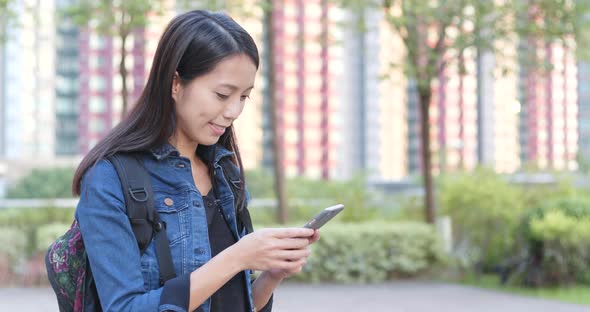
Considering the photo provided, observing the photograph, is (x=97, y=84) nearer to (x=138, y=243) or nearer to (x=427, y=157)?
(x=427, y=157)

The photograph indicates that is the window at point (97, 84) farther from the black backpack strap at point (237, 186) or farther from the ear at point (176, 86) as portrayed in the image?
the ear at point (176, 86)

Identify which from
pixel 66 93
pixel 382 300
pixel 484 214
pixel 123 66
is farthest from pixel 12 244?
pixel 66 93

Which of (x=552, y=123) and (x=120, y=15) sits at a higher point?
(x=552, y=123)

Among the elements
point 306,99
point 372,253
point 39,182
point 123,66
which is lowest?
point 372,253

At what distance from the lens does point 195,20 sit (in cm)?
177

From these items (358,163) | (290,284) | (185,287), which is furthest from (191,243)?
(358,163)

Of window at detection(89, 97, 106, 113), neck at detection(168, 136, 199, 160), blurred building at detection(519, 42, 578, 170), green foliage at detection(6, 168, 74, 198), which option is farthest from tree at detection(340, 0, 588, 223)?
blurred building at detection(519, 42, 578, 170)

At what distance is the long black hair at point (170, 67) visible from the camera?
172cm

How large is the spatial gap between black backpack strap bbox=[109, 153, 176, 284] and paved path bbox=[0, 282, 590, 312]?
299 inches

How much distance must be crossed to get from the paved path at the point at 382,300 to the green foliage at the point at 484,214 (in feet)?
3.45

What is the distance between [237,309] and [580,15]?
1081 centimetres

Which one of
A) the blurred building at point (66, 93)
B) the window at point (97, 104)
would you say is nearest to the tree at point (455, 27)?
the window at point (97, 104)

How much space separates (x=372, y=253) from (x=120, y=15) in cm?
513

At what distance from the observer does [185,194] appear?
1740mm
